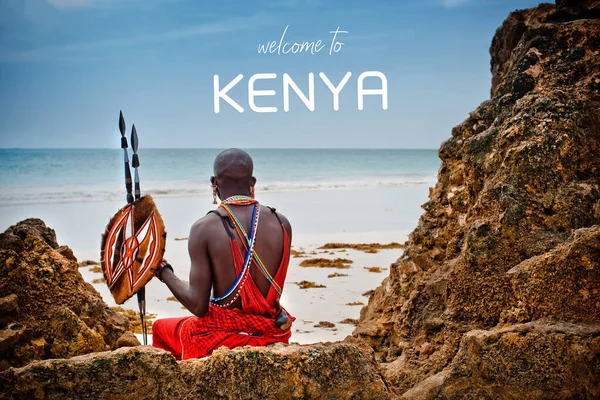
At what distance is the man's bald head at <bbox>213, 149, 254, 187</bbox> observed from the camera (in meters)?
3.85

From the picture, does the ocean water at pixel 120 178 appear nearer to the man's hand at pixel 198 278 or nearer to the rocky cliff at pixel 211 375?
the man's hand at pixel 198 278

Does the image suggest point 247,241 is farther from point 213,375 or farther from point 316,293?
point 316,293

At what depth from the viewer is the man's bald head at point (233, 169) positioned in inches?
152

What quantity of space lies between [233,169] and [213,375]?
1509 mm

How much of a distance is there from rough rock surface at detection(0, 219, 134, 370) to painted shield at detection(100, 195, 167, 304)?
0.38 metres

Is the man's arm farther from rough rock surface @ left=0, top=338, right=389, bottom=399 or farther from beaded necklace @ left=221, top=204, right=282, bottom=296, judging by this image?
rough rock surface @ left=0, top=338, right=389, bottom=399

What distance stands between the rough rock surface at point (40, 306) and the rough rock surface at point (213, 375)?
47.9 inches

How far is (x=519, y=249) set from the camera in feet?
10.5

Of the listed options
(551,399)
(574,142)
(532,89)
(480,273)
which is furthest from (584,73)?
(551,399)

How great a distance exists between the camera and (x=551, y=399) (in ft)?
8.75

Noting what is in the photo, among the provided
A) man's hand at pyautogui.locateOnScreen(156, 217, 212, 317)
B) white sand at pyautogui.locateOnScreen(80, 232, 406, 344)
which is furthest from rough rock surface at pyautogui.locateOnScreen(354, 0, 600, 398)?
white sand at pyautogui.locateOnScreen(80, 232, 406, 344)

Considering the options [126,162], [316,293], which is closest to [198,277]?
[126,162]

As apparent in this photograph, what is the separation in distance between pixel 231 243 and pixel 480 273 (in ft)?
4.52

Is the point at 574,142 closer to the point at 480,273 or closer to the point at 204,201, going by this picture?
the point at 480,273
